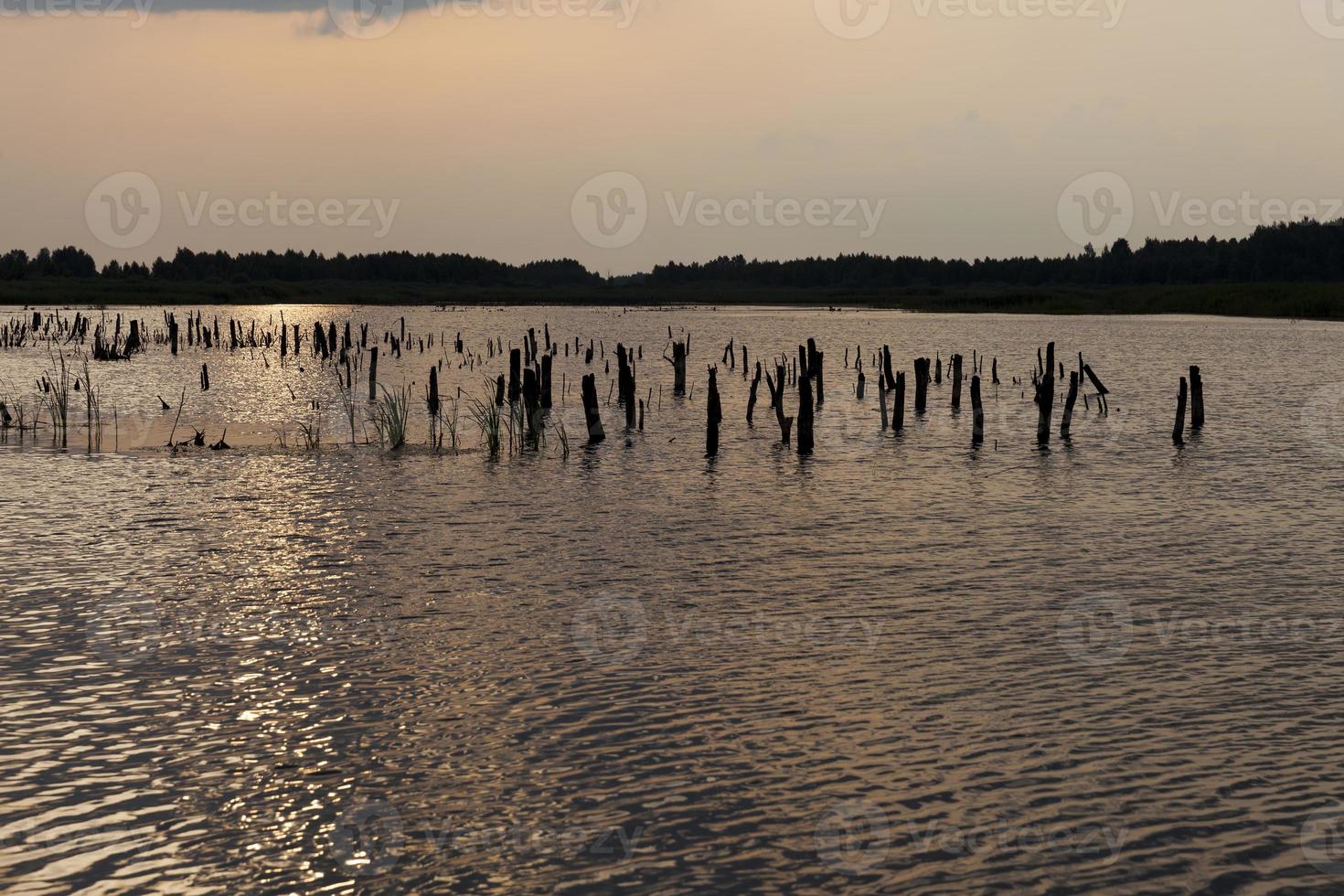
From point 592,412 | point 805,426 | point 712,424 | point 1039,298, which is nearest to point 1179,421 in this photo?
point 805,426

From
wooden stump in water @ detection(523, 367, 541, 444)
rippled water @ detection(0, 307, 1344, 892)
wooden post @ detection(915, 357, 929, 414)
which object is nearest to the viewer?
rippled water @ detection(0, 307, 1344, 892)

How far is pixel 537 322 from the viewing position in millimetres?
147500

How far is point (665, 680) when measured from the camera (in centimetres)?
1219

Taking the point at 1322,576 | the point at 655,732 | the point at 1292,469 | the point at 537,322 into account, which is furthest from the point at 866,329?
the point at 655,732

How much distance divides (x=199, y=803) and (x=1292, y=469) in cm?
2620

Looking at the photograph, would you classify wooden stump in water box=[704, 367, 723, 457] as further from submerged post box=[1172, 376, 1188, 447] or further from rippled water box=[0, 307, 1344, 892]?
submerged post box=[1172, 376, 1188, 447]

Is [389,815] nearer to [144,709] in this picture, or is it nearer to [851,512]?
[144,709]

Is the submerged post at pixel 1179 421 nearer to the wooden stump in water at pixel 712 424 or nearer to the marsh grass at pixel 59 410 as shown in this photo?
the wooden stump in water at pixel 712 424

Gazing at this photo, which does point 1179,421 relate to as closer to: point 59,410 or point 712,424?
point 712,424

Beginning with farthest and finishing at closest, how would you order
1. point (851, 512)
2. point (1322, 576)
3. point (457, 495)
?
point (457, 495), point (851, 512), point (1322, 576)

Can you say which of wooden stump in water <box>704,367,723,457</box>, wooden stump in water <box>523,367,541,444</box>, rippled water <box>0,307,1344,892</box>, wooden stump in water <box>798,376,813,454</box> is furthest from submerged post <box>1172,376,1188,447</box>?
wooden stump in water <box>523,367,541,444</box>

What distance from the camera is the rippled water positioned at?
27.1 ft

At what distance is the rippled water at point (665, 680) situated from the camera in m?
8.27

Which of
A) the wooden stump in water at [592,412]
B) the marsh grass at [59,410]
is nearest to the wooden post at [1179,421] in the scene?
the wooden stump in water at [592,412]
